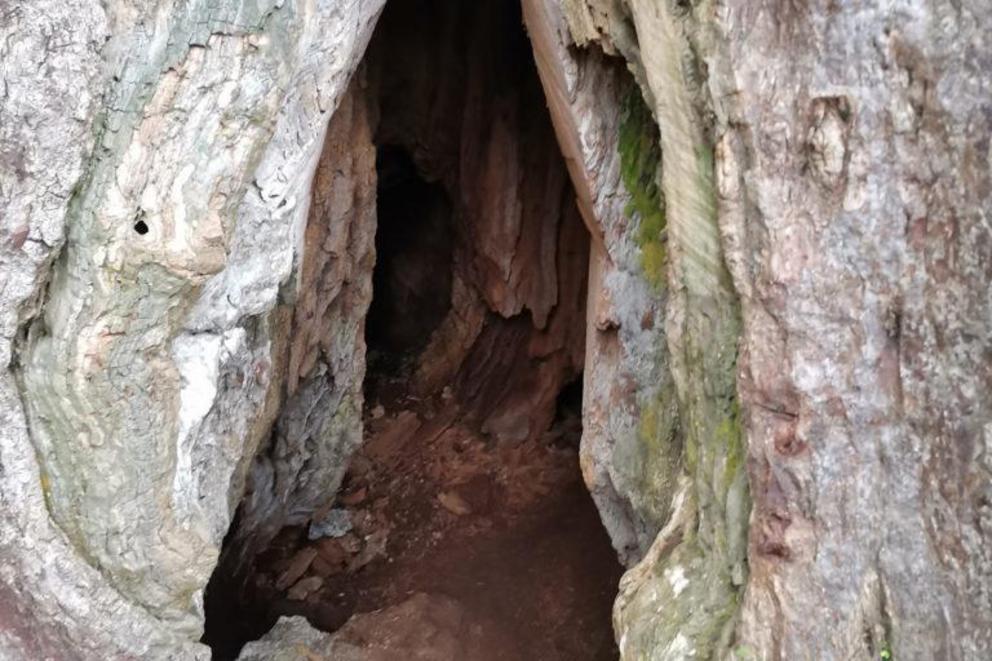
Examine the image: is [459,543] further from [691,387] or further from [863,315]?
[863,315]

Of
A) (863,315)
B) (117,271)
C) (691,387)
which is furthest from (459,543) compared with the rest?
(863,315)

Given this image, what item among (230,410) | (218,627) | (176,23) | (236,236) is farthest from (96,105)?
(218,627)

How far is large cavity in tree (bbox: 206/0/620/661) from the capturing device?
578 centimetres

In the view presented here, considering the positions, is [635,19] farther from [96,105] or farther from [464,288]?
[464,288]

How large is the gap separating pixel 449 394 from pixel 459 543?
5.40 ft

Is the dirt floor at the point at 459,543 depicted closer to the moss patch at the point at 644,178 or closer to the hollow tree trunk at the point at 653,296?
the hollow tree trunk at the point at 653,296

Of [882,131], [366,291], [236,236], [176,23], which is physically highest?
[176,23]

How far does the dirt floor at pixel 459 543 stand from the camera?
6062 millimetres

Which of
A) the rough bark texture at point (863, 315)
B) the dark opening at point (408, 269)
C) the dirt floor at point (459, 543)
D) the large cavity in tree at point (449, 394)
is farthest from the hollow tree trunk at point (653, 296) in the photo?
the dark opening at point (408, 269)

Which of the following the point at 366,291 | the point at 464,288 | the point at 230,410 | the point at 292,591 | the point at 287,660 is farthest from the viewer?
the point at 464,288

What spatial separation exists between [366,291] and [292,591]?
8.73ft

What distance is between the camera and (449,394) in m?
8.05

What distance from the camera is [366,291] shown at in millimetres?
5961

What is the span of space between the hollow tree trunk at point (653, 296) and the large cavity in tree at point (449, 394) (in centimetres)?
136
